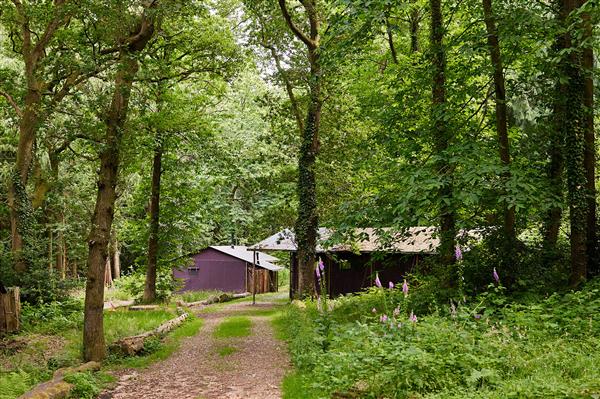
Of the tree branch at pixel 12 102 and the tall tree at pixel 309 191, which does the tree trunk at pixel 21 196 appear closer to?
the tree branch at pixel 12 102

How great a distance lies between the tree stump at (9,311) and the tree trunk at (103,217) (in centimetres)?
441

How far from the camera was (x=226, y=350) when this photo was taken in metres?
12.6

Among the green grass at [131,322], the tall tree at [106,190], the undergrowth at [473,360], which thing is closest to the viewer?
the undergrowth at [473,360]

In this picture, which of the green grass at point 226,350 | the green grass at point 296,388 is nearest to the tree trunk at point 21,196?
the green grass at point 226,350

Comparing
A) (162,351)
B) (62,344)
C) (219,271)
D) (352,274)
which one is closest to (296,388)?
(162,351)

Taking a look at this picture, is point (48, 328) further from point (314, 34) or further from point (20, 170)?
point (314, 34)

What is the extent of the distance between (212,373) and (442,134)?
6.58m

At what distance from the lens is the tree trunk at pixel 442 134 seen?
10.3 m

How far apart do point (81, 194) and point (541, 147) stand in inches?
904

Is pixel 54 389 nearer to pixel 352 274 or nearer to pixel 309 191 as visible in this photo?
pixel 309 191

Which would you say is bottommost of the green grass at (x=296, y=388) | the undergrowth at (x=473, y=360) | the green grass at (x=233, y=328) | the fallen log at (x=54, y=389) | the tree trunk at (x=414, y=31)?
the green grass at (x=233, y=328)

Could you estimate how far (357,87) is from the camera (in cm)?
2150

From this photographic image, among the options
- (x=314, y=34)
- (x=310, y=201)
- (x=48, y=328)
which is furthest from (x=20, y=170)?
(x=314, y=34)

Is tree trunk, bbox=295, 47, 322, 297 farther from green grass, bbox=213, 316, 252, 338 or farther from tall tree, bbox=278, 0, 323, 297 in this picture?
green grass, bbox=213, 316, 252, 338
